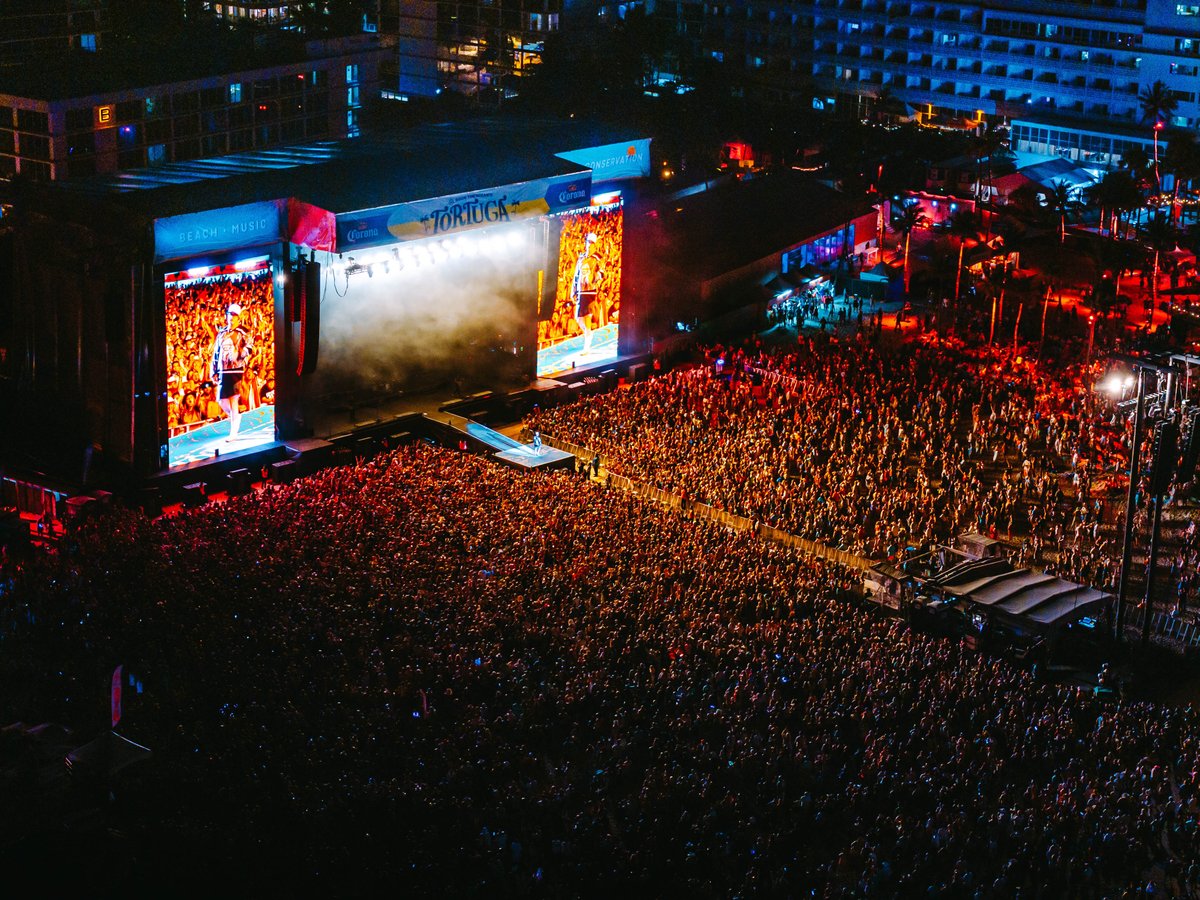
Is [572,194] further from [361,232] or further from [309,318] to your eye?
[309,318]

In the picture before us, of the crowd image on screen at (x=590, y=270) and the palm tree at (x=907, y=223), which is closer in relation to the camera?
the crowd image on screen at (x=590, y=270)

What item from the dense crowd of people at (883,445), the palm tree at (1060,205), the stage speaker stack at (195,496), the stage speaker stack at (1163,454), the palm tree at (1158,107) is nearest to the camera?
the stage speaker stack at (1163,454)

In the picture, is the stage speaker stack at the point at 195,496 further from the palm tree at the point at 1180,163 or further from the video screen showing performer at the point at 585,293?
the palm tree at the point at 1180,163

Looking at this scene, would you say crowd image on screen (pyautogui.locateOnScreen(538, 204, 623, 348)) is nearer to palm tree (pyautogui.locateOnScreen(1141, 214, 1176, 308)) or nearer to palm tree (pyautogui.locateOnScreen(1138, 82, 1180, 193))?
palm tree (pyautogui.locateOnScreen(1141, 214, 1176, 308))

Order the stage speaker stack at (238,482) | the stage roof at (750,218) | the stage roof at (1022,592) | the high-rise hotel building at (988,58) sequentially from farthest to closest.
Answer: the high-rise hotel building at (988,58)
the stage roof at (750,218)
the stage speaker stack at (238,482)
the stage roof at (1022,592)

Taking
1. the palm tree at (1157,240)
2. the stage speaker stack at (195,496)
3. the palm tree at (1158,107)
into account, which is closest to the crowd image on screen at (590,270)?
the stage speaker stack at (195,496)

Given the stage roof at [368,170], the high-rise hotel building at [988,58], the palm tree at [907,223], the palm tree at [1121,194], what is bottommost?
the palm tree at [907,223]

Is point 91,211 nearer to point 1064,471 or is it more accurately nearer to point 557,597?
point 557,597

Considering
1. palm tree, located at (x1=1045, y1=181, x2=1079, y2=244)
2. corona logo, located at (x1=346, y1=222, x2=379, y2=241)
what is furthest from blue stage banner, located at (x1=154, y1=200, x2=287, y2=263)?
palm tree, located at (x1=1045, y1=181, x2=1079, y2=244)
